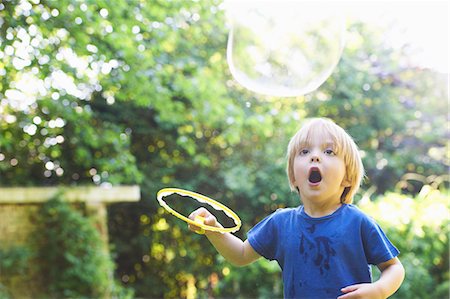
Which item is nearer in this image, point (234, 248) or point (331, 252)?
point (331, 252)

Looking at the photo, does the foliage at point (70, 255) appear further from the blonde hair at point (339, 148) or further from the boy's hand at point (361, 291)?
the boy's hand at point (361, 291)

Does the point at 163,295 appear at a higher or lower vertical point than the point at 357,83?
lower

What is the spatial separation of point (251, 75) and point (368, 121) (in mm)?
1863

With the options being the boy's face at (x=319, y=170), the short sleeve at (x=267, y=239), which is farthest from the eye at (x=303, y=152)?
the short sleeve at (x=267, y=239)

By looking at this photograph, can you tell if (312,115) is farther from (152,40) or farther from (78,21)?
(78,21)

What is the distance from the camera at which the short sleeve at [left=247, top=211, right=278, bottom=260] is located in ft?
3.19

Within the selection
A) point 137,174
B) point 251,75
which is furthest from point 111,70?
point 251,75

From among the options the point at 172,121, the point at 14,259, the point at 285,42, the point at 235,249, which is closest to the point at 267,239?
the point at 235,249

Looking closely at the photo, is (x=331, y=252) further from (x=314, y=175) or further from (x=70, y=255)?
(x=70, y=255)

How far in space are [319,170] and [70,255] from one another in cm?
193

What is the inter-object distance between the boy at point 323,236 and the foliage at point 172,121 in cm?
Result: 130

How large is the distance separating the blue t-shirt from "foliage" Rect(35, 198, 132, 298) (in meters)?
1.87

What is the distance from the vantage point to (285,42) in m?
1.52

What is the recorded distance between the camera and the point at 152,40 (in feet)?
7.99
